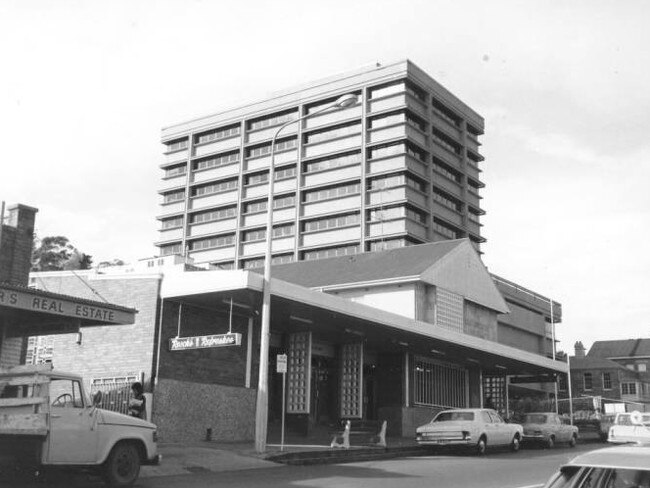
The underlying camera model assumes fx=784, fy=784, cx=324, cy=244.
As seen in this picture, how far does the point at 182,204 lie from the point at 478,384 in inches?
2206

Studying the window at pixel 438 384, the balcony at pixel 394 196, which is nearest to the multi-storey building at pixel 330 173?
the balcony at pixel 394 196

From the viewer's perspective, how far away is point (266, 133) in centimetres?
8219

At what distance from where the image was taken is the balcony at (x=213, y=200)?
83900 mm

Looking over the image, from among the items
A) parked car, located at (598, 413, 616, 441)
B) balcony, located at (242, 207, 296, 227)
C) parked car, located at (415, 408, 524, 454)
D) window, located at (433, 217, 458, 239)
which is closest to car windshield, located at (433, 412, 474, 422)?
parked car, located at (415, 408, 524, 454)

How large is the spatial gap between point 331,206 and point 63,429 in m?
65.0

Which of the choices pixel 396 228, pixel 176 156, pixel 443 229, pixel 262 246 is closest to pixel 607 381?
pixel 443 229

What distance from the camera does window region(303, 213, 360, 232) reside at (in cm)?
7501

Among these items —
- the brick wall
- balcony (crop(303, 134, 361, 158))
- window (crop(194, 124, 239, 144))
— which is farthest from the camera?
window (crop(194, 124, 239, 144))

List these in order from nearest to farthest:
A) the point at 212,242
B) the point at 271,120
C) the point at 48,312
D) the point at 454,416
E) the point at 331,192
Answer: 1. the point at 48,312
2. the point at 454,416
3. the point at 331,192
4. the point at 271,120
5. the point at 212,242

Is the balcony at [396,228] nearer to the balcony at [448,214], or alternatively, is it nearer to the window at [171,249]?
the balcony at [448,214]

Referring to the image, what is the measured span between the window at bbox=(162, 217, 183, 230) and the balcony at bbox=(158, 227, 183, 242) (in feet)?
1.55

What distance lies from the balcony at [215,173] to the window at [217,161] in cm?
44

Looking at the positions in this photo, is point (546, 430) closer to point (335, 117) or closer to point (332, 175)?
point (332, 175)

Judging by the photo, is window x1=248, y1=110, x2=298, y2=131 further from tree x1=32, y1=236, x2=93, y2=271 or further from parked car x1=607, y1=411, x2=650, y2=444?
parked car x1=607, y1=411, x2=650, y2=444
